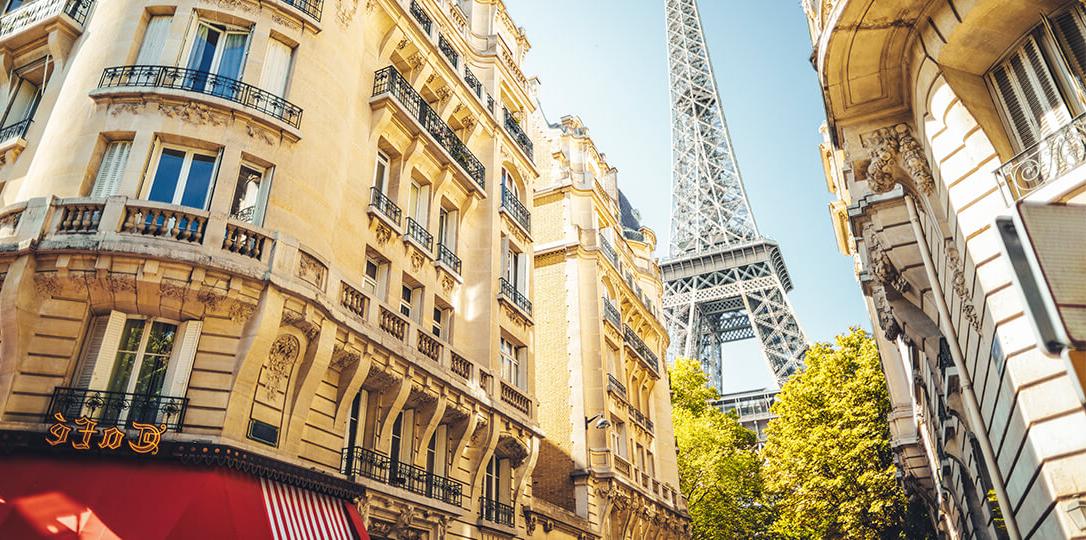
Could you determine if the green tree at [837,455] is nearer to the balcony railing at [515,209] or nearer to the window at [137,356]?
the balcony railing at [515,209]

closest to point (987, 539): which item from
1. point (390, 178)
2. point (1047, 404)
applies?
point (1047, 404)

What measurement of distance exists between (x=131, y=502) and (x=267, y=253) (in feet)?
15.9

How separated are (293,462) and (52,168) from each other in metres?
7.61

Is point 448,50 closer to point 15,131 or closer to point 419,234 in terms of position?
point 419,234

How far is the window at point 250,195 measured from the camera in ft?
45.9

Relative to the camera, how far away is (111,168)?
13719 mm

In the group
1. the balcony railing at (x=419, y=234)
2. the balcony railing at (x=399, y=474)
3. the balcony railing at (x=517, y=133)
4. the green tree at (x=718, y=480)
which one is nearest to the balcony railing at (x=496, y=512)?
the balcony railing at (x=399, y=474)

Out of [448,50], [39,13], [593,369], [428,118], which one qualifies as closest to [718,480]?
[593,369]

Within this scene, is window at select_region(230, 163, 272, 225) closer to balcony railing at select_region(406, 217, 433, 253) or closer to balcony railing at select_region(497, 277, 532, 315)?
balcony railing at select_region(406, 217, 433, 253)

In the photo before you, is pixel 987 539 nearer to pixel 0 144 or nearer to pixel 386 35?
pixel 386 35

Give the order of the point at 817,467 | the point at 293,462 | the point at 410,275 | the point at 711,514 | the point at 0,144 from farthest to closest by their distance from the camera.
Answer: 1. the point at 711,514
2. the point at 817,467
3. the point at 410,275
4. the point at 0,144
5. the point at 293,462

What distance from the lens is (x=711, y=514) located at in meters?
38.5

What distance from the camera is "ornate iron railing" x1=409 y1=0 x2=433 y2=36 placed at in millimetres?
21453

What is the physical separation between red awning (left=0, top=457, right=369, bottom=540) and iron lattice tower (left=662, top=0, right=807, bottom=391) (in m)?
75.5
